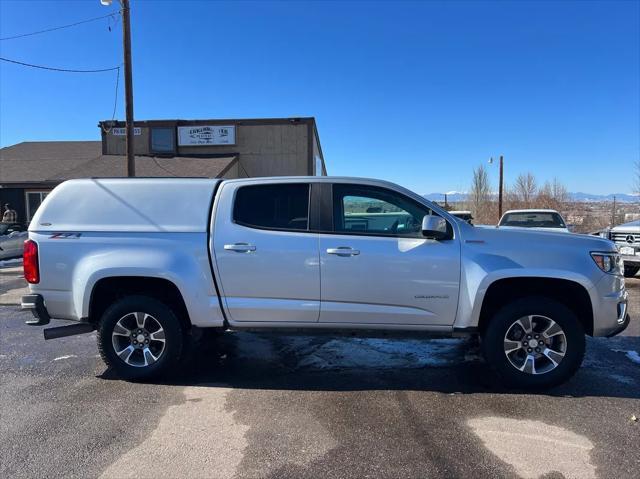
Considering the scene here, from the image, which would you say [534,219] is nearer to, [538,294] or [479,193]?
[538,294]

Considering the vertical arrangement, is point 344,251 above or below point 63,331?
above

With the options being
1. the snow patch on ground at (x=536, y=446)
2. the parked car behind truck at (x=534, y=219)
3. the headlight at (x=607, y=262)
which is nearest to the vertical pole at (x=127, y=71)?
the parked car behind truck at (x=534, y=219)

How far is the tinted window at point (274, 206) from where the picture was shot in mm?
4457

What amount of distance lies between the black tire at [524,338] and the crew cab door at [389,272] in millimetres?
431

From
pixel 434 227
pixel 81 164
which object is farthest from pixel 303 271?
pixel 81 164

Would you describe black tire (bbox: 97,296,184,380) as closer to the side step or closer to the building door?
the side step

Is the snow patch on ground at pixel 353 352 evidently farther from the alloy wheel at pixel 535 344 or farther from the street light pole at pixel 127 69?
the street light pole at pixel 127 69

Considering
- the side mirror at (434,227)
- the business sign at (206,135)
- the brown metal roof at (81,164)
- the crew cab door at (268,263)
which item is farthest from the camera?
the business sign at (206,135)

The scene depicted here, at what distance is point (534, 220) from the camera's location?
40.3ft

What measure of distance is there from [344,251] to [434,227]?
32.6 inches

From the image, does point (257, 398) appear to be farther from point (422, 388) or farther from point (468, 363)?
point (468, 363)

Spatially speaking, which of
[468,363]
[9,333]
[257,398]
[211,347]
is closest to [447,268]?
[468,363]

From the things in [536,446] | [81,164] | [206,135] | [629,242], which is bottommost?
[536,446]

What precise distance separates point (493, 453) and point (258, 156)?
75.0 ft
